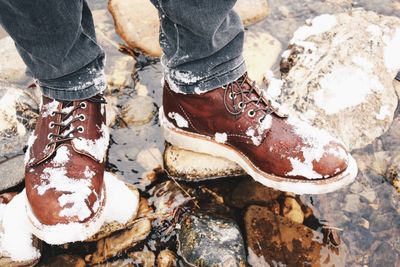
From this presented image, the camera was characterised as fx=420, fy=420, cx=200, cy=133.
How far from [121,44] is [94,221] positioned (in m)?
1.51

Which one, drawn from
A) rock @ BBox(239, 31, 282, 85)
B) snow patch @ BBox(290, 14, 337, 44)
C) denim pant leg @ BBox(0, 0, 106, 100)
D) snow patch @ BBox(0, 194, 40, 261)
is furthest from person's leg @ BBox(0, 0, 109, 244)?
snow patch @ BBox(290, 14, 337, 44)

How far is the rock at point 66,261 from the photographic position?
1.91 metres

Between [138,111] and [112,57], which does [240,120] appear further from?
[112,57]

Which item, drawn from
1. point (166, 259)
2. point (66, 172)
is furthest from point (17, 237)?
point (166, 259)

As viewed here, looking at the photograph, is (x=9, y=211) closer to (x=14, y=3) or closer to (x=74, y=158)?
(x=74, y=158)

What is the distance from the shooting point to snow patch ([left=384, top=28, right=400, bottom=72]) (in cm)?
263

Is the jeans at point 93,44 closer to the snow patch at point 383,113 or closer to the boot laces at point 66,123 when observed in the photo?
the boot laces at point 66,123

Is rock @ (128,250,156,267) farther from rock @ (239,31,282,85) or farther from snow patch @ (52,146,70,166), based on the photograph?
rock @ (239,31,282,85)

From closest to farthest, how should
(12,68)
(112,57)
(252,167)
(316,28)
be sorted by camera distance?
(252,167) → (12,68) → (112,57) → (316,28)

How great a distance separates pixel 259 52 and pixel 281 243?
4.57ft

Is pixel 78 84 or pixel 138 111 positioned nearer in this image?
pixel 78 84

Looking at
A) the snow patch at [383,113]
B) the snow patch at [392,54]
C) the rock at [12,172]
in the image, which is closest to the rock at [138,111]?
the rock at [12,172]

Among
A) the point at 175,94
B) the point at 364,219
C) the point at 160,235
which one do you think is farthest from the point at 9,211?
the point at 364,219

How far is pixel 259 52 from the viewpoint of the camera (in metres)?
2.86
